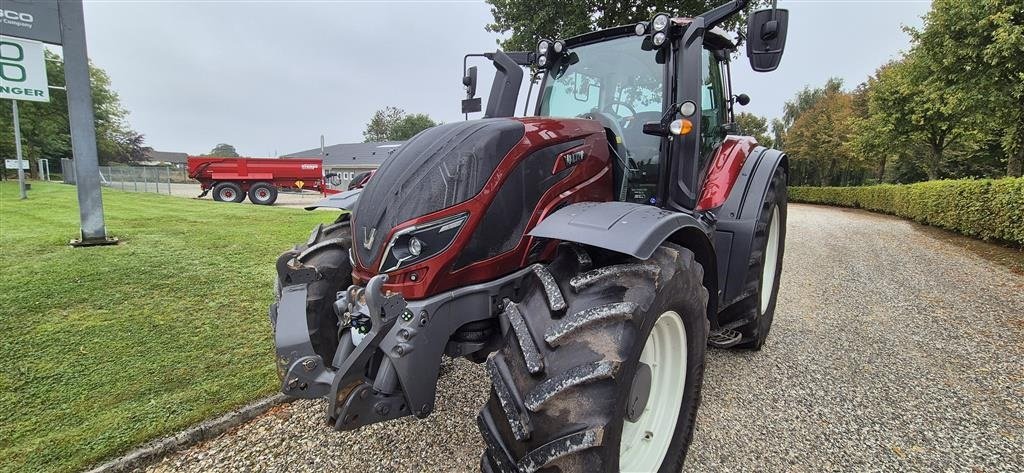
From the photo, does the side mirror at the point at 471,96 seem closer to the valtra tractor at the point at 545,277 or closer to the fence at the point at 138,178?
the valtra tractor at the point at 545,277

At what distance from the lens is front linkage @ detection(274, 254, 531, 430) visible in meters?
1.63

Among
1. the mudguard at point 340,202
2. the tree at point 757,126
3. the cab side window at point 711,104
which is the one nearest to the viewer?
the mudguard at point 340,202

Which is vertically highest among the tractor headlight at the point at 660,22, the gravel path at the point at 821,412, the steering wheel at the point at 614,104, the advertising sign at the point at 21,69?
the advertising sign at the point at 21,69

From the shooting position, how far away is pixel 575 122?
229 cm

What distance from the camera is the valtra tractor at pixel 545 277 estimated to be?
1514 mm

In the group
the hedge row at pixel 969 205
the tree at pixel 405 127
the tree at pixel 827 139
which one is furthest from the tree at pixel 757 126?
the tree at pixel 405 127

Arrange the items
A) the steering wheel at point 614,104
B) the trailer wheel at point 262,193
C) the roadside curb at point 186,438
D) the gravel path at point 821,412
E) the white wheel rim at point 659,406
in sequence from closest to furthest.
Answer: the white wheel rim at point 659,406, the roadside curb at point 186,438, the gravel path at point 821,412, the steering wheel at point 614,104, the trailer wheel at point 262,193

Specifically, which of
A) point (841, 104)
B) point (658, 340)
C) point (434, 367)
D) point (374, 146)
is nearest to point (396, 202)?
point (434, 367)

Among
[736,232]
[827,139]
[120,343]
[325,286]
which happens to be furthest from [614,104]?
[827,139]

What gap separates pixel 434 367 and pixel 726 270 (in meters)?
1.93

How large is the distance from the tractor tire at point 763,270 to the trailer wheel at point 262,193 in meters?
19.6

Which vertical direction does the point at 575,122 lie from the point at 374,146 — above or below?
below

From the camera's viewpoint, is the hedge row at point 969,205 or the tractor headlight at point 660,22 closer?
the tractor headlight at point 660,22

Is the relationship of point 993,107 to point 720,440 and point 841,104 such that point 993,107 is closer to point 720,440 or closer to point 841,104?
point 720,440
